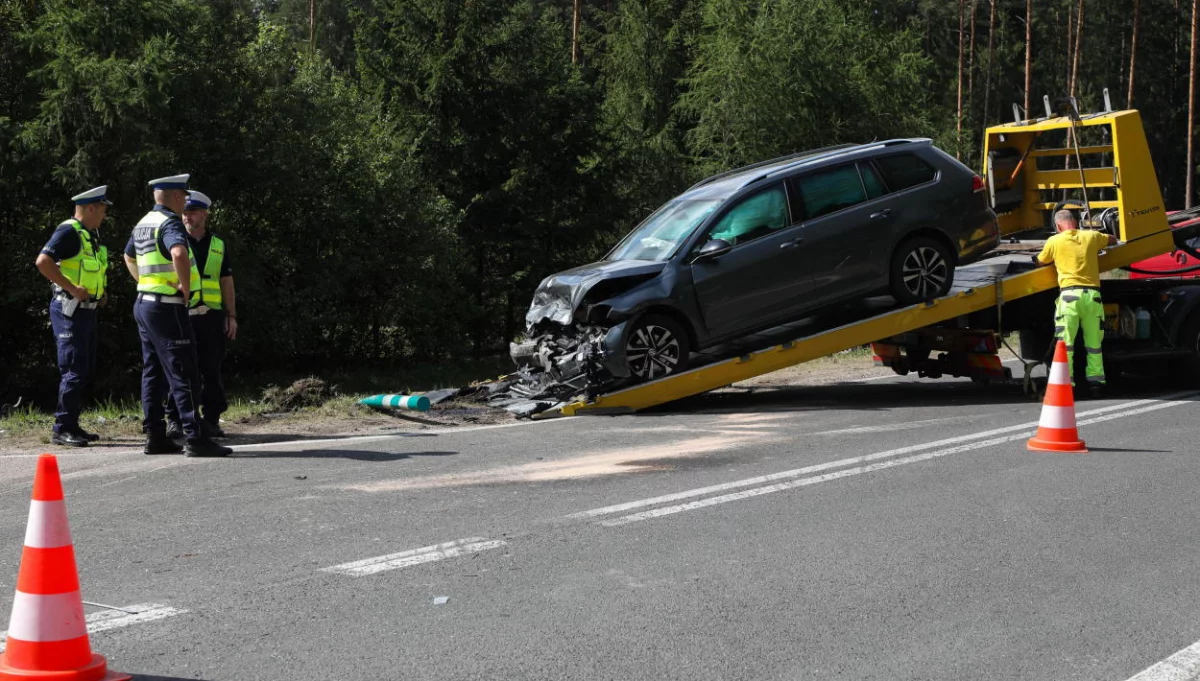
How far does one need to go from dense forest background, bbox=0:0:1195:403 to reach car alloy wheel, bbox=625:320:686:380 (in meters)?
15.1

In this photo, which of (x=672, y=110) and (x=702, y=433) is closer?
(x=702, y=433)

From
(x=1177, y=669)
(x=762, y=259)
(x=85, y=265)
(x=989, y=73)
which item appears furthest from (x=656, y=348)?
(x=989, y=73)

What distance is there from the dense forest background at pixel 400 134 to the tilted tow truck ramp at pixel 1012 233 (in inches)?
608

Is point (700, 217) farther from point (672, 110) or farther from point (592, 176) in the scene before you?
point (672, 110)

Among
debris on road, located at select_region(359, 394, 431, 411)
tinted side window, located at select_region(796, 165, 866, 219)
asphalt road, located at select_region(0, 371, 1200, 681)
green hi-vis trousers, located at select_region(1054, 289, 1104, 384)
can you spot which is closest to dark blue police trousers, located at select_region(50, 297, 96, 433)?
asphalt road, located at select_region(0, 371, 1200, 681)

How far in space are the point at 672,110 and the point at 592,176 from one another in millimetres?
9571

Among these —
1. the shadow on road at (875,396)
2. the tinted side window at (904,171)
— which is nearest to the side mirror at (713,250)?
the shadow on road at (875,396)

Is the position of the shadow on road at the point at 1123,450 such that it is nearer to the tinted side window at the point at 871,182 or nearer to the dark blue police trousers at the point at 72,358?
the tinted side window at the point at 871,182

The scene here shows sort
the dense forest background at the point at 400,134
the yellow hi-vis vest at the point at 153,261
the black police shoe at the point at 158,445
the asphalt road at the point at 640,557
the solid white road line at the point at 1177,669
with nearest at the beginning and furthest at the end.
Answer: the solid white road line at the point at 1177,669, the asphalt road at the point at 640,557, the yellow hi-vis vest at the point at 153,261, the black police shoe at the point at 158,445, the dense forest background at the point at 400,134

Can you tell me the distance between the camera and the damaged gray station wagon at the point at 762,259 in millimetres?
10711

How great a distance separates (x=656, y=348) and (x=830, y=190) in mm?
2256

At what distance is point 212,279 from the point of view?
31.5 feet

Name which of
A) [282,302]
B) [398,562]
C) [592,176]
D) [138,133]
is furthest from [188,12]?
[398,562]

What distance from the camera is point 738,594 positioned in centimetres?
520
